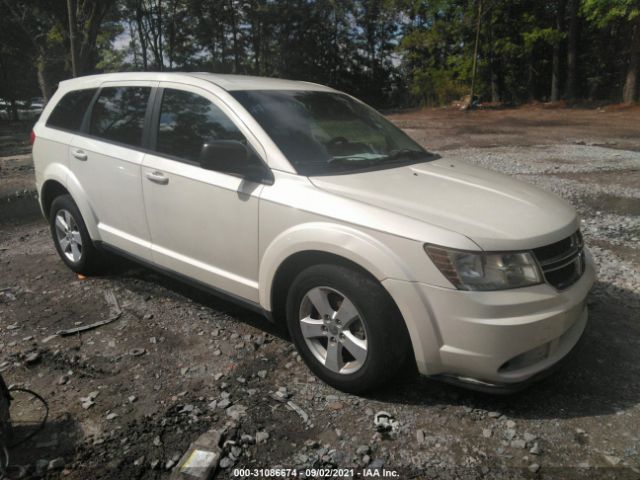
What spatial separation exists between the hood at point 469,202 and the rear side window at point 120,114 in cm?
181

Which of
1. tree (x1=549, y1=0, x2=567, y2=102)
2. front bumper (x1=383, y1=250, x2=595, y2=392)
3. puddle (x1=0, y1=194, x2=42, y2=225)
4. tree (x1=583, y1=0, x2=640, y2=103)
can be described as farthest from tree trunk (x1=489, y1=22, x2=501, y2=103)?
front bumper (x1=383, y1=250, x2=595, y2=392)

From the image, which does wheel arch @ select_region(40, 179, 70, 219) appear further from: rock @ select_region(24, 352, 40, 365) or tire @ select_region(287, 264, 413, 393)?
tire @ select_region(287, 264, 413, 393)

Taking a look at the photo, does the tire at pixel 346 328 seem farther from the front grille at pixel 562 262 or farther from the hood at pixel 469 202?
the front grille at pixel 562 262

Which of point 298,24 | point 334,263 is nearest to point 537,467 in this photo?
point 334,263

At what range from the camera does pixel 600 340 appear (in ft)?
11.7

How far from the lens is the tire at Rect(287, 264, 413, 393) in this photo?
106 inches

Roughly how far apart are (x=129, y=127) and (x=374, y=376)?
2792mm

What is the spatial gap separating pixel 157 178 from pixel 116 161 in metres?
0.59

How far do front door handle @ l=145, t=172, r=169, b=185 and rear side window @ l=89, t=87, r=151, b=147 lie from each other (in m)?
0.37

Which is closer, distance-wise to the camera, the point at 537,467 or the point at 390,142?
the point at 537,467

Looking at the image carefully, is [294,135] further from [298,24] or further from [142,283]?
[298,24]

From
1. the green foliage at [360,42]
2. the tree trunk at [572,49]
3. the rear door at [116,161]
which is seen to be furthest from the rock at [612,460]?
the tree trunk at [572,49]

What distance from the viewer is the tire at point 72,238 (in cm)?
461

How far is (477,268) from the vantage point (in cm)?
251
